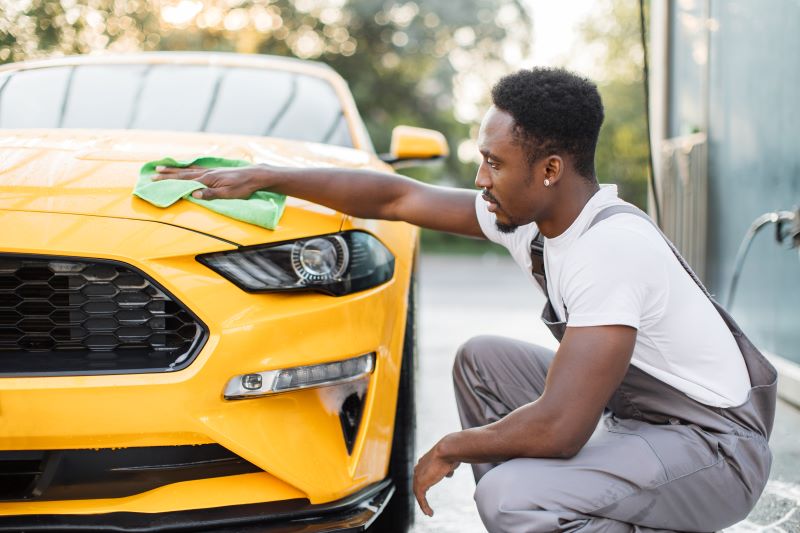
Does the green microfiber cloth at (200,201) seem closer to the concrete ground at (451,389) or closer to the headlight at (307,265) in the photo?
the headlight at (307,265)

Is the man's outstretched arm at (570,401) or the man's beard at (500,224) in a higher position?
the man's beard at (500,224)

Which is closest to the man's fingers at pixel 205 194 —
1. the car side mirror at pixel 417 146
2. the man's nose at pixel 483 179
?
the man's nose at pixel 483 179

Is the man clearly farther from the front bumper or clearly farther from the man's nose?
the front bumper

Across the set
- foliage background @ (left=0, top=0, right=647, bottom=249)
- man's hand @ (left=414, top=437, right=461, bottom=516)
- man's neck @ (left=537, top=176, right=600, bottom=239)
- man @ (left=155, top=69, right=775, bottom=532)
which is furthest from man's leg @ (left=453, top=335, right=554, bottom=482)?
foliage background @ (left=0, top=0, right=647, bottom=249)

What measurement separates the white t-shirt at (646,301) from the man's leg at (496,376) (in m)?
0.33

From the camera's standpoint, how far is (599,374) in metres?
1.98

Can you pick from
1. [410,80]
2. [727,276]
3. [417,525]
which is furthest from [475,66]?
[417,525]

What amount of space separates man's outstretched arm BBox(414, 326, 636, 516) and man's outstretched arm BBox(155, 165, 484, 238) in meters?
0.74

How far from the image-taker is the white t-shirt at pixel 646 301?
80.0 inches

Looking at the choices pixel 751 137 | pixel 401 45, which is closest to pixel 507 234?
pixel 751 137

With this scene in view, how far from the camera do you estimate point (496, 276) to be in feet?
47.3

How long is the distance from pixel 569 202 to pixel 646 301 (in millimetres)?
318

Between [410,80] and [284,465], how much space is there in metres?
22.8

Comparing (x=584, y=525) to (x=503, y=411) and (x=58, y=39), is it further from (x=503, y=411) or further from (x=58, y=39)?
A: (x=58, y=39)
